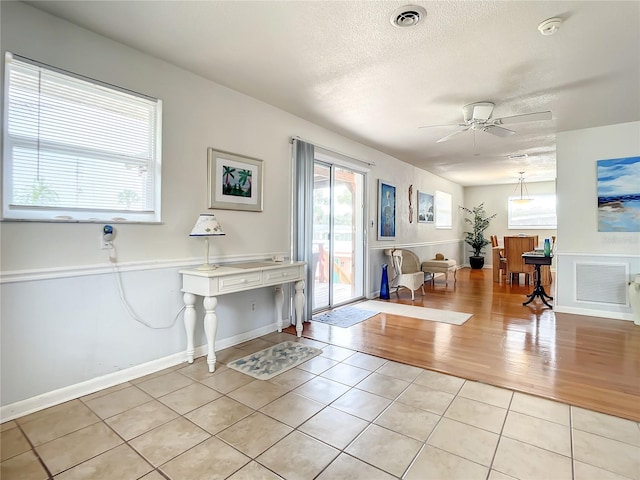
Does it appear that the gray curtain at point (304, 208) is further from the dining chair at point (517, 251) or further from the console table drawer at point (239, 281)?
the dining chair at point (517, 251)

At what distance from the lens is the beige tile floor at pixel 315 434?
65.7 inches

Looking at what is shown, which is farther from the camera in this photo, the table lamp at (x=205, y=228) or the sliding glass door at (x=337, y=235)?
the sliding glass door at (x=337, y=235)

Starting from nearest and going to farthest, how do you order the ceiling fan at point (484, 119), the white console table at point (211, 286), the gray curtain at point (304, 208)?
1. the white console table at point (211, 286)
2. the ceiling fan at point (484, 119)
3. the gray curtain at point (304, 208)

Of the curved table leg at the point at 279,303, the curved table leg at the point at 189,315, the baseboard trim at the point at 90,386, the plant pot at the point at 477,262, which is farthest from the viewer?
the plant pot at the point at 477,262

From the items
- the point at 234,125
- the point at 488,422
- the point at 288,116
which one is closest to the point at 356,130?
the point at 288,116

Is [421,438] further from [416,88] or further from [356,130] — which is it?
[356,130]

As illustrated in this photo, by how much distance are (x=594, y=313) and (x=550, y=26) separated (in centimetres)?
418

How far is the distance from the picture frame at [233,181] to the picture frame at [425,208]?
4.95m

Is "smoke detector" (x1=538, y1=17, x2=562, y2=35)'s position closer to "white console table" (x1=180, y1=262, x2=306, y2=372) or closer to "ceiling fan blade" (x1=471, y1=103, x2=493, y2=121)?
"ceiling fan blade" (x1=471, y1=103, x2=493, y2=121)

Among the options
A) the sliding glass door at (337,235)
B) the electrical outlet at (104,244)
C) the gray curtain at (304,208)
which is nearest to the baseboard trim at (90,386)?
the electrical outlet at (104,244)

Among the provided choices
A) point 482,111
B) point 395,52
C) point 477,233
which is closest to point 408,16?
point 395,52

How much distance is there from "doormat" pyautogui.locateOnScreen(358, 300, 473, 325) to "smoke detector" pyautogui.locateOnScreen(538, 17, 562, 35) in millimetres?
3219

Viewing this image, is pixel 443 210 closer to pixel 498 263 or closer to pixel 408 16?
pixel 498 263

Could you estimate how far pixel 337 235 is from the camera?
5.25m
